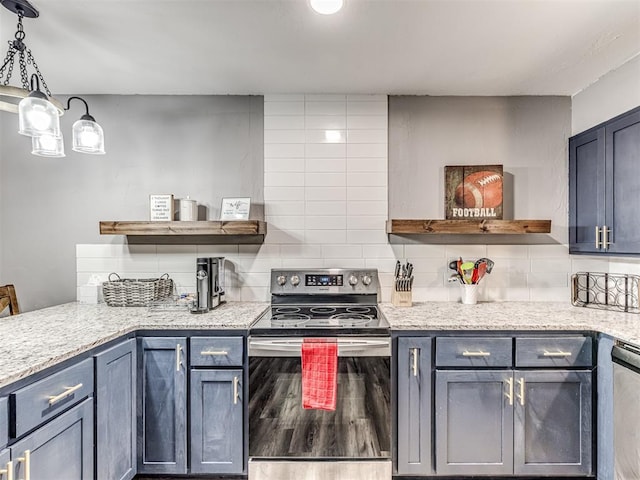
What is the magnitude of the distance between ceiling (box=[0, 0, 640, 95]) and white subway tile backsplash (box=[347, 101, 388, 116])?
0.31 feet

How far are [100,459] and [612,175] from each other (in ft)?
10.1

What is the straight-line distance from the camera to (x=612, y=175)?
2061 millimetres

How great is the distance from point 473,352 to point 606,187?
A: 132cm

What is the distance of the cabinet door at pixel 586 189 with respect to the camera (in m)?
2.17

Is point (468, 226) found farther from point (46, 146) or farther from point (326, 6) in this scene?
point (46, 146)

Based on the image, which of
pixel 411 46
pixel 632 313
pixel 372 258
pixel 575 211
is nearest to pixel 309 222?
pixel 372 258

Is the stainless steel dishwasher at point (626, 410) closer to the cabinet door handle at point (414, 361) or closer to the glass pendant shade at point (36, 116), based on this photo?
the cabinet door handle at point (414, 361)

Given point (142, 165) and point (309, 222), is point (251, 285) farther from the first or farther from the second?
point (142, 165)

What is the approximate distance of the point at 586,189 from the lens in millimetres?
2301

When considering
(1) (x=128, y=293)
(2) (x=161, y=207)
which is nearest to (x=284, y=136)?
(2) (x=161, y=207)

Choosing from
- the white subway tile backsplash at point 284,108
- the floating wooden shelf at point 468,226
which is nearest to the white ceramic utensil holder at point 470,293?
the floating wooden shelf at point 468,226

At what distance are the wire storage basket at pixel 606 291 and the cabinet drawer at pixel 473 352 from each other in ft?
3.02

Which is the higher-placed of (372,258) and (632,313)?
(372,258)

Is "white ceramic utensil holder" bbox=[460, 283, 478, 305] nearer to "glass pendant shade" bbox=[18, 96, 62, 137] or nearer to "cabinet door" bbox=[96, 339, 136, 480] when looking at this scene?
"cabinet door" bbox=[96, 339, 136, 480]
